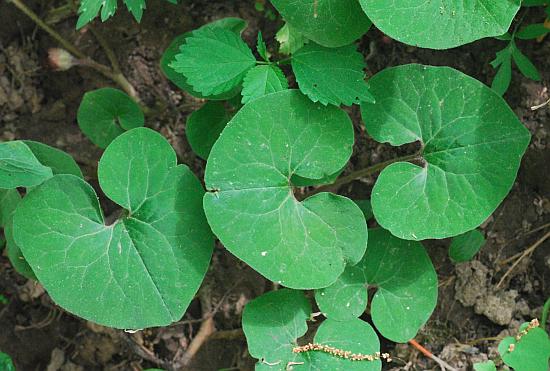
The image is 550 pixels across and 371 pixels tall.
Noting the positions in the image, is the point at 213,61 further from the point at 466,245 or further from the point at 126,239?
the point at 466,245

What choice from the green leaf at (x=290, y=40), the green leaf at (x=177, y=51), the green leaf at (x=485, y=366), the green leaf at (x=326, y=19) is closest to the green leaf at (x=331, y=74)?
the green leaf at (x=326, y=19)

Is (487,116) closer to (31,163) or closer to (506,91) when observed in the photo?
(506,91)

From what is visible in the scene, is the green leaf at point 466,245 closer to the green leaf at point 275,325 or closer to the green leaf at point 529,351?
the green leaf at point 529,351

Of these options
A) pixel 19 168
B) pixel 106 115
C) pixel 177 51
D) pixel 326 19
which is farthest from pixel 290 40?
pixel 19 168

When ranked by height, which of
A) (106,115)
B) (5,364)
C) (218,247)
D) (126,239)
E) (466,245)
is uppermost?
(106,115)

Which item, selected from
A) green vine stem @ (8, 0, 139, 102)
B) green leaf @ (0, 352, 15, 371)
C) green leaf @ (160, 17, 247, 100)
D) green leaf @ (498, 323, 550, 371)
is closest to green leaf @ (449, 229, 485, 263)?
green leaf @ (498, 323, 550, 371)

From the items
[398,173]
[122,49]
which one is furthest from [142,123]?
[398,173]
